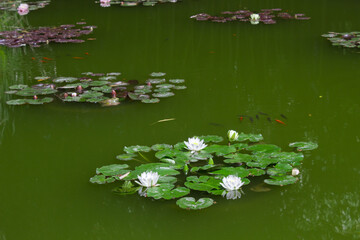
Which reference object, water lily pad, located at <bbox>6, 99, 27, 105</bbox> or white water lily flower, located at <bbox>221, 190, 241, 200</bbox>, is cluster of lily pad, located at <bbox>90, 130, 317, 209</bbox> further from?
water lily pad, located at <bbox>6, 99, 27, 105</bbox>

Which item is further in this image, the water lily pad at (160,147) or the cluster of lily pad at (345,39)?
the cluster of lily pad at (345,39)

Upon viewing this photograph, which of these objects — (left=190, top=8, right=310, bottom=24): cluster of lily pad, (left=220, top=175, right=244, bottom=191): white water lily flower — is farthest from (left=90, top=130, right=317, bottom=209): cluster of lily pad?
(left=190, top=8, right=310, bottom=24): cluster of lily pad

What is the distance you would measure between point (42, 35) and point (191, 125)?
93.3 inches

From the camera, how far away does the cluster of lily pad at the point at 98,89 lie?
8.87 feet

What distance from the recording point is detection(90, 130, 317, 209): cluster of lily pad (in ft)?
5.67

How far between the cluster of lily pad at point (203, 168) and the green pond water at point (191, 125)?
0.04 meters

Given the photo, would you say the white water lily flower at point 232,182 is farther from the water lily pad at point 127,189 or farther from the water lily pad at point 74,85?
the water lily pad at point 74,85

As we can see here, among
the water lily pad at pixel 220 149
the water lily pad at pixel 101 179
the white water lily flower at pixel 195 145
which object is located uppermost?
the white water lily flower at pixel 195 145

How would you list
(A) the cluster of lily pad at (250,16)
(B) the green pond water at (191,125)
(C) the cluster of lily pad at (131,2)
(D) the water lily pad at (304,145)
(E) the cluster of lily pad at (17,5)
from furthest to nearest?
(E) the cluster of lily pad at (17,5)
(C) the cluster of lily pad at (131,2)
(A) the cluster of lily pad at (250,16)
(D) the water lily pad at (304,145)
(B) the green pond water at (191,125)

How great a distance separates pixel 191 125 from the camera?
7.79 feet

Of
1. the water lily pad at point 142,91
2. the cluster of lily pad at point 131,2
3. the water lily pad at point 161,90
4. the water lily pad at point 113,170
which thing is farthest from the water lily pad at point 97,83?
the cluster of lily pad at point 131,2

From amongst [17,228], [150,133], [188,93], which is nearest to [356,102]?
[188,93]

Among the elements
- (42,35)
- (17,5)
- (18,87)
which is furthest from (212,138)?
(17,5)

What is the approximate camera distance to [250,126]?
2340mm
